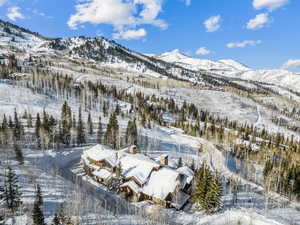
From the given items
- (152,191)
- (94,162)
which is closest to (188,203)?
(152,191)

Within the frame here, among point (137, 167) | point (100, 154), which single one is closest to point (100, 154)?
point (100, 154)

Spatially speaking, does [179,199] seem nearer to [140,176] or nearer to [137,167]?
[140,176]

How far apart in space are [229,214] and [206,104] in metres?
165

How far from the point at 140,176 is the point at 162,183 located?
4.47 meters

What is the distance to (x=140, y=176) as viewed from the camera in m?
40.7

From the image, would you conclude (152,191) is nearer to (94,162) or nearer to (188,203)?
(188,203)

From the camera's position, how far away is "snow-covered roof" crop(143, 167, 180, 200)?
37162 millimetres

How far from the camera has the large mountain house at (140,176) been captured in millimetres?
37656

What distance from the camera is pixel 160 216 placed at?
32.2m

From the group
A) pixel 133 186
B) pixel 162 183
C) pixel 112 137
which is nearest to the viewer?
pixel 162 183

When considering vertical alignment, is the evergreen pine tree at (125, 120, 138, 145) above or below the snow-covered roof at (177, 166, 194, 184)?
above

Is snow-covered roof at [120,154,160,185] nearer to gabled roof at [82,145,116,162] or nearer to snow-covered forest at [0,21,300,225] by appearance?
gabled roof at [82,145,116,162]

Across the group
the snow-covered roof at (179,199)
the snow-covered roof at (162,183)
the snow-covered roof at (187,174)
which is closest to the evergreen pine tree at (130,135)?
the snow-covered roof at (187,174)

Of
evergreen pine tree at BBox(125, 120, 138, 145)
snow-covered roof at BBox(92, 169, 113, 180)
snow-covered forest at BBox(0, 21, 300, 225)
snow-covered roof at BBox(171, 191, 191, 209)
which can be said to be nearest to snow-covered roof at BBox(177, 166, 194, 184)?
snow-covered forest at BBox(0, 21, 300, 225)
